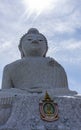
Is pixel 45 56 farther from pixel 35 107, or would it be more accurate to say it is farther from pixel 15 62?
pixel 35 107

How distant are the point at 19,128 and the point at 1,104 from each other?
0.89 metres

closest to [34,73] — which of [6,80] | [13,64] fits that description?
[13,64]

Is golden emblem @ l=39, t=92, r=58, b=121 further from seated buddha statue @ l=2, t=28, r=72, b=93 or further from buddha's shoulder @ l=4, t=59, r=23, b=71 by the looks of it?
buddha's shoulder @ l=4, t=59, r=23, b=71

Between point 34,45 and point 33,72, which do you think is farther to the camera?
point 34,45

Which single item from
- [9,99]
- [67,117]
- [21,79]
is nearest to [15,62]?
[21,79]

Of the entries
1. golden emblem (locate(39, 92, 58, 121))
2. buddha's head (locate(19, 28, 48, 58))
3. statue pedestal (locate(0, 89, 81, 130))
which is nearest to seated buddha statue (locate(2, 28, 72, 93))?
buddha's head (locate(19, 28, 48, 58))

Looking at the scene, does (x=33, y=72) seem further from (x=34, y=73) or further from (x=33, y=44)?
(x=33, y=44)

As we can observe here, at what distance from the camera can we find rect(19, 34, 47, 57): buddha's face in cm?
1093

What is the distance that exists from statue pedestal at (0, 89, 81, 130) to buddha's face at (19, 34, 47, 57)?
83.7 inches

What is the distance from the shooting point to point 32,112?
28.0 feet

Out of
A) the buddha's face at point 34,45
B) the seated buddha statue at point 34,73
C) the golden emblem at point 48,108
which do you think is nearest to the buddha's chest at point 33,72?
the seated buddha statue at point 34,73

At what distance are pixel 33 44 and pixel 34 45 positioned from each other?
0.13 feet

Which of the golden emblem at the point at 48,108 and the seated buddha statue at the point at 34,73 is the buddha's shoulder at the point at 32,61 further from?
the golden emblem at the point at 48,108

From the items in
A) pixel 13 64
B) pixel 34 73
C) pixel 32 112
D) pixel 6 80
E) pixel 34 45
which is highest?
pixel 34 45
